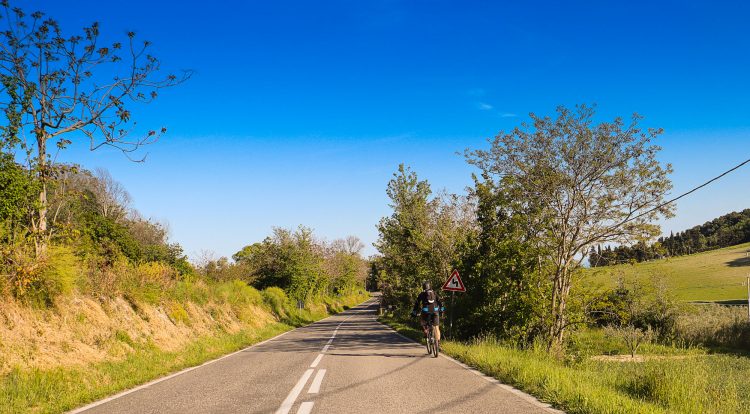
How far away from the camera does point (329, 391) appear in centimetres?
703

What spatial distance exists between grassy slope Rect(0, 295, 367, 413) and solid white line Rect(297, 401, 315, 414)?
3.40 meters

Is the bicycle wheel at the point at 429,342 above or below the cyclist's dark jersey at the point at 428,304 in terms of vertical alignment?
below

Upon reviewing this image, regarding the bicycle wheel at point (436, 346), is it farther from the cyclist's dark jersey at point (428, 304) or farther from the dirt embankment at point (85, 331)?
the dirt embankment at point (85, 331)

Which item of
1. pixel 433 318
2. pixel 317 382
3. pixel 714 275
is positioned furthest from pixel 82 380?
pixel 714 275

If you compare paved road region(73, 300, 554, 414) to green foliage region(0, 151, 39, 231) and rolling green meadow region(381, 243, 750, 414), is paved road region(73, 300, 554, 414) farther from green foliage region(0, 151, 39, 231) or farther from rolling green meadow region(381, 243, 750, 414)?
green foliage region(0, 151, 39, 231)

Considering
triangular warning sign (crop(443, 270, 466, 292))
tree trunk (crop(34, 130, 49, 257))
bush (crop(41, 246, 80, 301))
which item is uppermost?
tree trunk (crop(34, 130, 49, 257))

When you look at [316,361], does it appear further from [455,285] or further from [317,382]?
[455,285]

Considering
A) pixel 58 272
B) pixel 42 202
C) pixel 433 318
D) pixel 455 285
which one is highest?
pixel 42 202

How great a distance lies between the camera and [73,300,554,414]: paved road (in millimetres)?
5926

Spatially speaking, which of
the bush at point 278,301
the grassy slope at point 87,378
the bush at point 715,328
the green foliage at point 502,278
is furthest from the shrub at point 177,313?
the bush at point 715,328

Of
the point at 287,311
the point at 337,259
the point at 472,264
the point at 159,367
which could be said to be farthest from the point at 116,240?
the point at 337,259

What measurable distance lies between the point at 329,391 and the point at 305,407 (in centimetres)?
119

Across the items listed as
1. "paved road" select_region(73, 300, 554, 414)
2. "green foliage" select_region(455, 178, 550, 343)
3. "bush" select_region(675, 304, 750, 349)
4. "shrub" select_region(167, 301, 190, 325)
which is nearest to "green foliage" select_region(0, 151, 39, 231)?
"paved road" select_region(73, 300, 554, 414)

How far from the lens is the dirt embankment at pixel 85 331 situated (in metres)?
8.73
